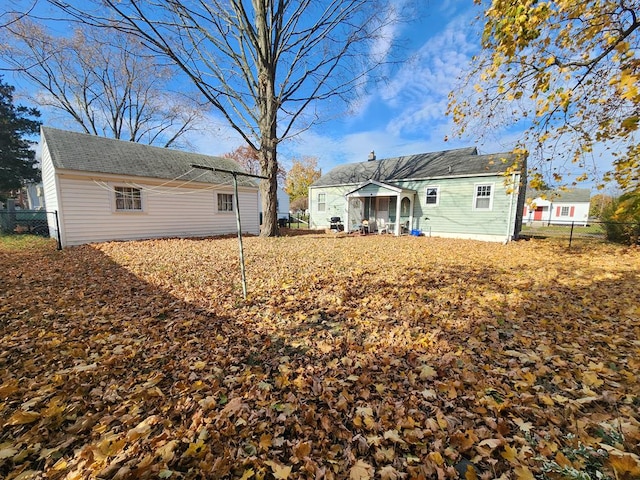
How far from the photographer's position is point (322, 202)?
783 inches

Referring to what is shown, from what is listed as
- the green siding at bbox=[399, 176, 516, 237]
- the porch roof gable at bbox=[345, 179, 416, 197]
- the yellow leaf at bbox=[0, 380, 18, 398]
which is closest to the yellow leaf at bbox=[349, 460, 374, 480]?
the yellow leaf at bbox=[0, 380, 18, 398]

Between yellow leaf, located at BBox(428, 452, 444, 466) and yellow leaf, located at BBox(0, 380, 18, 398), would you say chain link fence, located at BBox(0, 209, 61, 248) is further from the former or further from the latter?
yellow leaf, located at BBox(428, 452, 444, 466)

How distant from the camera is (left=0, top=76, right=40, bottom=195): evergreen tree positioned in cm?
1686

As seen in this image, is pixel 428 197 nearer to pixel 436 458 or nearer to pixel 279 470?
pixel 436 458

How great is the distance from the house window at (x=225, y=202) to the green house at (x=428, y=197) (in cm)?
695

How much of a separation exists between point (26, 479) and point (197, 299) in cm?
313

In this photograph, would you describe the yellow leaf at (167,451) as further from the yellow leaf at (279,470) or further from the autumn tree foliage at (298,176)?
the autumn tree foliage at (298,176)

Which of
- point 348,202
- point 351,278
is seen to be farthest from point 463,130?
point 348,202

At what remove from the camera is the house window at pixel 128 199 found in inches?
432

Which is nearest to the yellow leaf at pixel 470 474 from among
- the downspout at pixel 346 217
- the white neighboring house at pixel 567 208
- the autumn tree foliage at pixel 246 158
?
the downspout at pixel 346 217

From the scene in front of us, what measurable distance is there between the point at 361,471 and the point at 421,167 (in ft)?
55.9

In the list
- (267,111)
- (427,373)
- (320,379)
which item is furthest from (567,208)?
(320,379)

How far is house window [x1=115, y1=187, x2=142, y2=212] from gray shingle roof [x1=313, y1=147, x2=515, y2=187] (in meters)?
11.8

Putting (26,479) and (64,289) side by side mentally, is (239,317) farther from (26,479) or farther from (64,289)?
(64,289)
